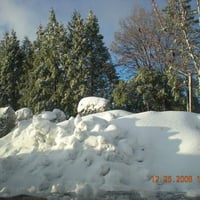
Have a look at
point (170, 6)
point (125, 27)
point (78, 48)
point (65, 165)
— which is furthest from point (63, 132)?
point (125, 27)

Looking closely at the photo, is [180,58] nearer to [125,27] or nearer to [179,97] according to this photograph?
[179,97]

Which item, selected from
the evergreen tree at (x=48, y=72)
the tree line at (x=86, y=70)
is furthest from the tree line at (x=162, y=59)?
the evergreen tree at (x=48, y=72)

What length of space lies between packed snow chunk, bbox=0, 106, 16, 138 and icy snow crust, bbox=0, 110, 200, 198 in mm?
2255

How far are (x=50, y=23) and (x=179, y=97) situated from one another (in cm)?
1207

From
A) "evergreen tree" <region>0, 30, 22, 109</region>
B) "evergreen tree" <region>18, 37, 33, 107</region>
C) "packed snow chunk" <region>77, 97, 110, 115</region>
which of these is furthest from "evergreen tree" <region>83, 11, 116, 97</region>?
"packed snow chunk" <region>77, 97, 110, 115</region>

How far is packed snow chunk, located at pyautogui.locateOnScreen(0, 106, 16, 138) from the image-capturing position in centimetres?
1061

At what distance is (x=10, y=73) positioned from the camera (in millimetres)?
26062

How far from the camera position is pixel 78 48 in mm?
23125

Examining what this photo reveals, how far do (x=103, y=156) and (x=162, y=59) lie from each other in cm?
1139

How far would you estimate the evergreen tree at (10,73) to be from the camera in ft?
85.1

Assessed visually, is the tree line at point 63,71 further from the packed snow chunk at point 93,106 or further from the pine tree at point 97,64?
the packed snow chunk at point 93,106
